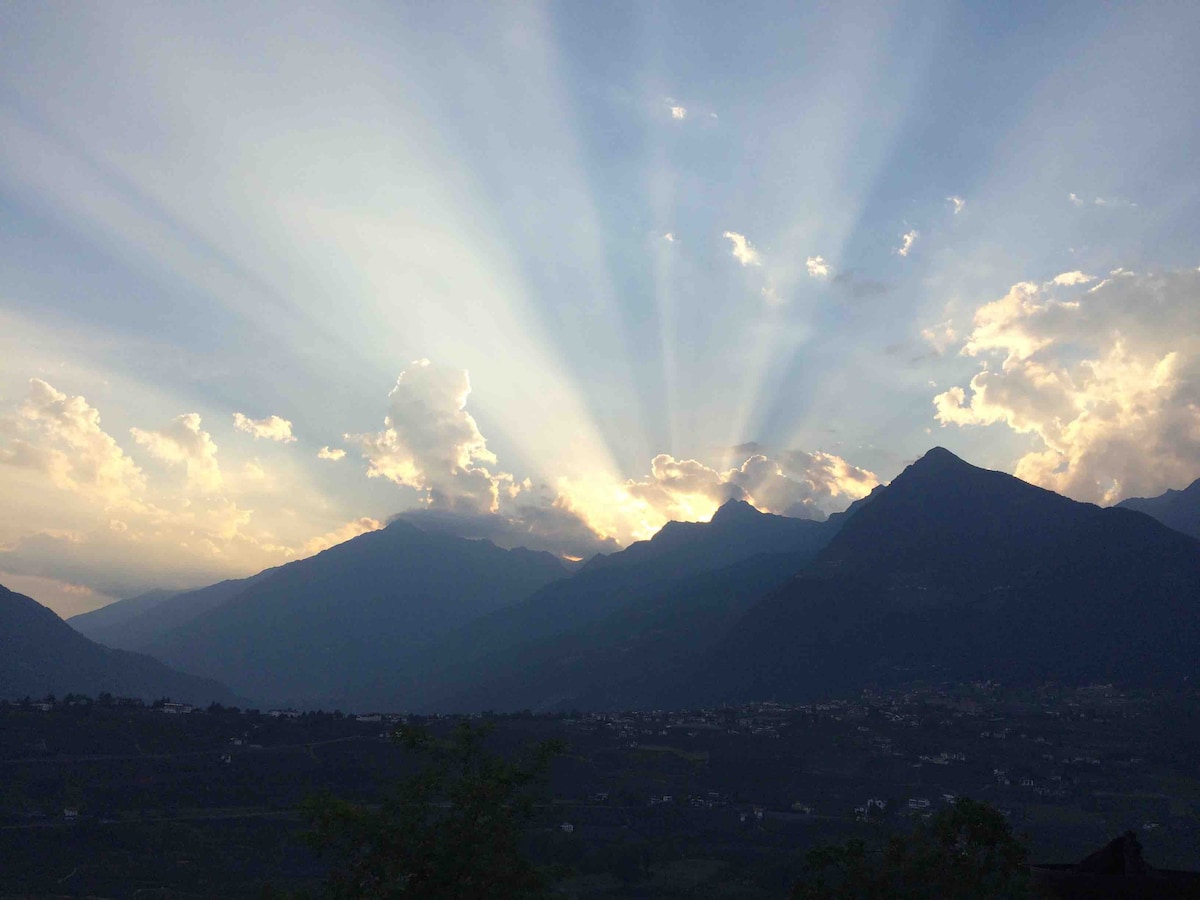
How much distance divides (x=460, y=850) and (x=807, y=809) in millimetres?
113350

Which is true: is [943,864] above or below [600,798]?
above

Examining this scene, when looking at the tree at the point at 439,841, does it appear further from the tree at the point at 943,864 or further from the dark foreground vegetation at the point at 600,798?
the tree at the point at 943,864

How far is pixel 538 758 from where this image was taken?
25.4 m

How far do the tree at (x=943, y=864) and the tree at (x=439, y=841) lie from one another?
28.2 feet

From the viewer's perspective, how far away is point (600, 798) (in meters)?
126

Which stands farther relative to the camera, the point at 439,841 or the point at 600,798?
the point at 600,798

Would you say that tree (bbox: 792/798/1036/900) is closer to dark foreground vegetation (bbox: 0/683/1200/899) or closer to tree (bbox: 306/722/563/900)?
dark foreground vegetation (bbox: 0/683/1200/899)

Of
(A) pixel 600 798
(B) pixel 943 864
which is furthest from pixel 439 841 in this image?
(A) pixel 600 798

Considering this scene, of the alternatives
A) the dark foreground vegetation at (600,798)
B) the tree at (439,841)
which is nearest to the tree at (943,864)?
the dark foreground vegetation at (600,798)

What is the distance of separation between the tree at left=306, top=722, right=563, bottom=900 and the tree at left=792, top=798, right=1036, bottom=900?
8.61 metres

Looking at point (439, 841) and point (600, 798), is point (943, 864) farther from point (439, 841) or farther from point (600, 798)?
point (600, 798)

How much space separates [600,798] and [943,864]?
112727mm

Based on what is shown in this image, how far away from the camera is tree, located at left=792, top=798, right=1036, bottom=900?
21.5 metres

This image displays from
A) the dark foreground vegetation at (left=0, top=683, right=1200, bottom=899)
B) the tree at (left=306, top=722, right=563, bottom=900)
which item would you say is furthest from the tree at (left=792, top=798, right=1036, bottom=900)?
the tree at (left=306, top=722, right=563, bottom=900)
